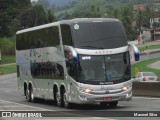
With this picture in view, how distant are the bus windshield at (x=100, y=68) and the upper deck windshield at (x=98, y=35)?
0.50m

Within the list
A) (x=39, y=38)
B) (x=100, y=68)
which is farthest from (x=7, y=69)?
(x=100, y=68)

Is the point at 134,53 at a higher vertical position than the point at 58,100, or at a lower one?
higher

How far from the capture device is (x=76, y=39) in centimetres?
2308

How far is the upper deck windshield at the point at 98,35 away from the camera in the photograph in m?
23.0

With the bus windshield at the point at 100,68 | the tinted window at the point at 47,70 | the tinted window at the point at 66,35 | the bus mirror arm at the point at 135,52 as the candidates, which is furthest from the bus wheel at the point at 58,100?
the bus mirror arm at the point at 135,52

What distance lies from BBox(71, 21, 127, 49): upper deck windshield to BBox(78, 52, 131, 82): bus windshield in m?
0.50

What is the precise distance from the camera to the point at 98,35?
2338 cm

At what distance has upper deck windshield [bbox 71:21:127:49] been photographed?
906 inches

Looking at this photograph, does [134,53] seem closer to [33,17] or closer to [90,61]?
[90,61]

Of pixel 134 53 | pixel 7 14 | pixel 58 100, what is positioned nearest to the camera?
pixel 134 53

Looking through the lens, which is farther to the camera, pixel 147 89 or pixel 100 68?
pixel 147 89

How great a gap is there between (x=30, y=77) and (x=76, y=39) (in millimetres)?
8335

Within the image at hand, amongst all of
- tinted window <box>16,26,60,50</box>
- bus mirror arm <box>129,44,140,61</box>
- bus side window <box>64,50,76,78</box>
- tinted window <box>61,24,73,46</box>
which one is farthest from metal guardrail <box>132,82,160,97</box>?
bus side window <box>64,50,76,78</box>

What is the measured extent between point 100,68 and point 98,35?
4.97 ft
